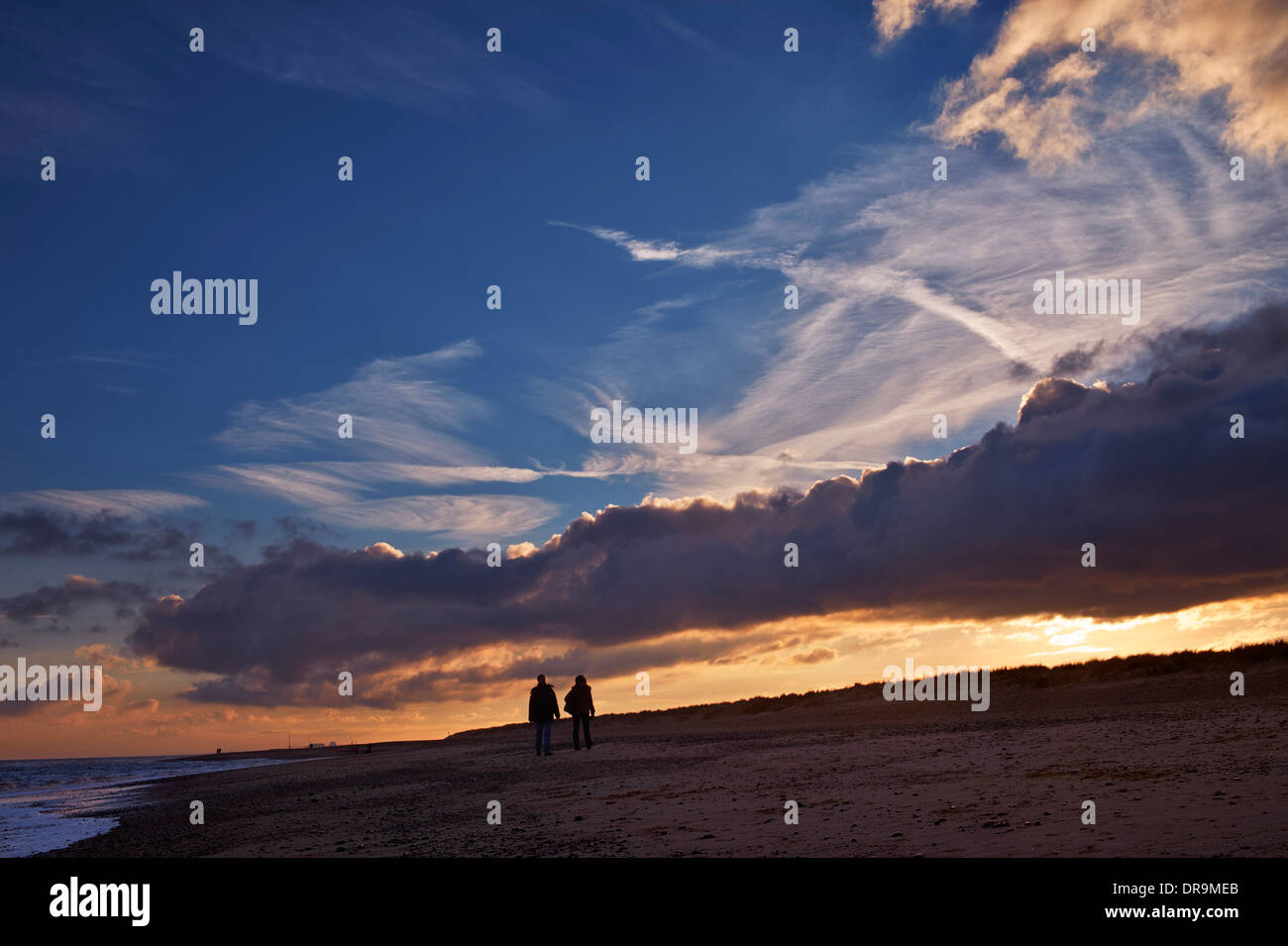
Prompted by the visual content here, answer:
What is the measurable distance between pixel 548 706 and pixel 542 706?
0.76ft

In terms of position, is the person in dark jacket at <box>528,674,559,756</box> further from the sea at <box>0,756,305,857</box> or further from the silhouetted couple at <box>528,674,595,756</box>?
the sea at <box>0,756,305,857</box>

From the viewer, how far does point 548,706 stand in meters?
31.8

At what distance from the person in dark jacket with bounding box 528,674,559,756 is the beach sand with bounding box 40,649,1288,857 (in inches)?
53.1

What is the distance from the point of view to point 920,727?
2758cm

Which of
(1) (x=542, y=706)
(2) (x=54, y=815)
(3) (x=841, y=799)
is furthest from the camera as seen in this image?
(1) (x=542, y=706)

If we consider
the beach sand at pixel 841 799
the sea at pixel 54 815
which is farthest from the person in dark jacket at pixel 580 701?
the sea at pixel 54 815

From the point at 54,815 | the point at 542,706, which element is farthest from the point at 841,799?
the point at 54,815

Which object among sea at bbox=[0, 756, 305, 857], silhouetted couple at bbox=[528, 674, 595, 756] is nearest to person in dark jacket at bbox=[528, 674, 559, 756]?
silhouetted couple at bbox=[528, 674, 595, 756]

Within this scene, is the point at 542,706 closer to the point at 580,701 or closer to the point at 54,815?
the point at 580,701

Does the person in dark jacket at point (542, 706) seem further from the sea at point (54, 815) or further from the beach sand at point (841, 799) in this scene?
the sea at point (54, 815)
